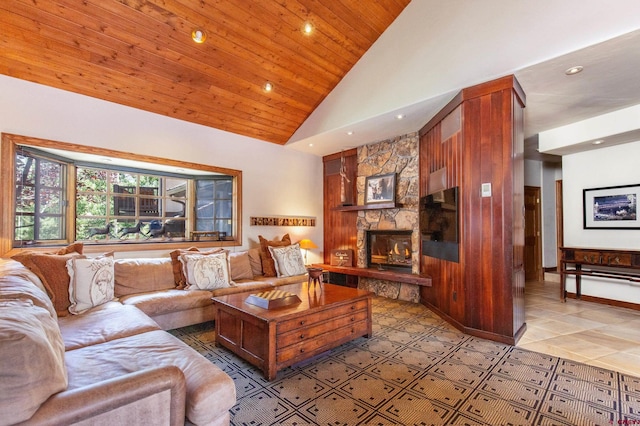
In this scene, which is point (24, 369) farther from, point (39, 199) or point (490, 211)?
point (490, 211)

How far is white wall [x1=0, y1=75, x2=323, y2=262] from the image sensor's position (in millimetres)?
3197

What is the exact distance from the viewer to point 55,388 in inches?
41.5

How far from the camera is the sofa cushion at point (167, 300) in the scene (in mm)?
3010

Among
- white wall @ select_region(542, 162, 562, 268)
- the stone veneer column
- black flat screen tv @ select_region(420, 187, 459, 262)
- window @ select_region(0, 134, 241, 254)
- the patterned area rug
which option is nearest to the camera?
the patterned area rug

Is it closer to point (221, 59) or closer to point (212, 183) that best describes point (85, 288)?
point (212, 183)

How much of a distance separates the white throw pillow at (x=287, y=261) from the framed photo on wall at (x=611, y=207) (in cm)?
478

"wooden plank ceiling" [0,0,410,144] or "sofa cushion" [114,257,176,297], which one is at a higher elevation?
"wooden plank ceiling" [0,0,410,144]

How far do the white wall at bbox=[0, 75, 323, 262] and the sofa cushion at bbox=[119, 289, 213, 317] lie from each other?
5.44 feet

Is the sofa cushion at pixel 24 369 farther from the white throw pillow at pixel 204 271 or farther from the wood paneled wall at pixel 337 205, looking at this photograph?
the wood paneled wall at pixel 337 205

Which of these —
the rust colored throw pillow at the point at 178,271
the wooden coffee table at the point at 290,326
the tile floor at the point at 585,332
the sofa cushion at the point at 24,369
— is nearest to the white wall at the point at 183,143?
the rust colored throw pillow at the point at 178,271

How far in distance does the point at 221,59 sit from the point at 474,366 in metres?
4.28

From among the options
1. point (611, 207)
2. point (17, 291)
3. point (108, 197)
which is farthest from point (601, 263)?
point (108, 197)

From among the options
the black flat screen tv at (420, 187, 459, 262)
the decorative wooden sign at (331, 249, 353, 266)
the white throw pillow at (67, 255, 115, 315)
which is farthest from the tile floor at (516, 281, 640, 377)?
the white throw pillow at (67, 255, 115, 315)

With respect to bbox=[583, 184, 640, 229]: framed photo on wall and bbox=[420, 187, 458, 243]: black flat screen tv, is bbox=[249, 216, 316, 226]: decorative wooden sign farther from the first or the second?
bbox=[583, 184, 640, 229]: framed photo on wall
